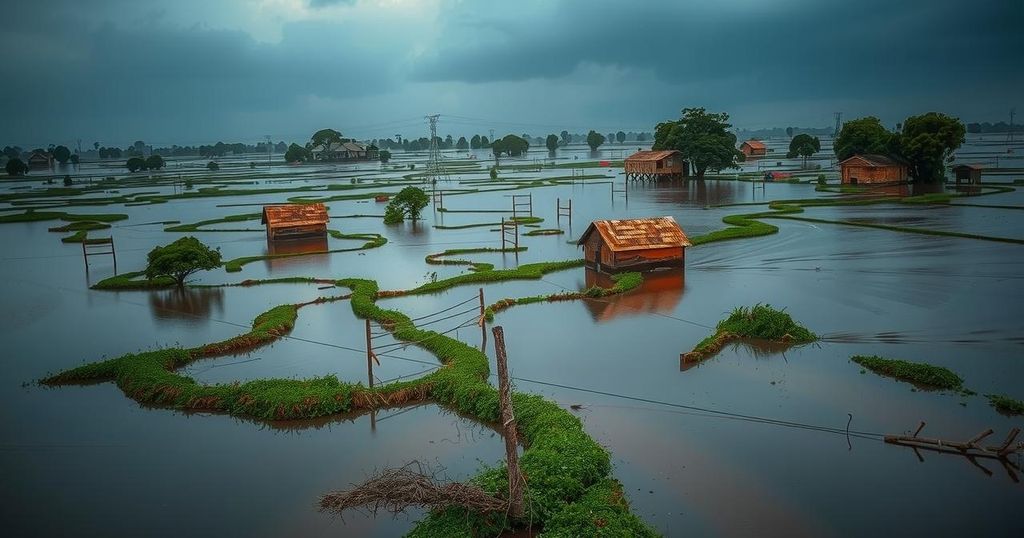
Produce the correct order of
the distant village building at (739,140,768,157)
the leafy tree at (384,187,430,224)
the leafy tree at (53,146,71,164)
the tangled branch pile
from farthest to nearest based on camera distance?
1. the leafy tree at (53,146,71,164)
2. the distant village building at (739,140,768,157)
3. the leafy tree at (384,187,430,224)
4. the tangled branch pile

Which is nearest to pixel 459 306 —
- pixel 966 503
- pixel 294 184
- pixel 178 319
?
pixel 178 319

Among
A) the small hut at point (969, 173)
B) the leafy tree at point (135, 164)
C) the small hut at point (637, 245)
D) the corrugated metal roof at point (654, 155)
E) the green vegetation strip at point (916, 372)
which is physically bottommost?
the green vegetation strip at point (916, 372)

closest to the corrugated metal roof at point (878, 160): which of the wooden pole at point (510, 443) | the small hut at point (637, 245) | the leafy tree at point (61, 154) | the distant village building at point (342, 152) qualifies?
the small hut at point (637, 245)

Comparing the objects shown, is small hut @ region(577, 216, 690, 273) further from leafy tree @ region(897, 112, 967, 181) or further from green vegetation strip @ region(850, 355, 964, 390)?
leafy tree @ region(897, 112, 967, 181)

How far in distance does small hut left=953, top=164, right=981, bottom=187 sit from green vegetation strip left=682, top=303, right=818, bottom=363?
41.8 meters

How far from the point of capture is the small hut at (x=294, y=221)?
35.3 m

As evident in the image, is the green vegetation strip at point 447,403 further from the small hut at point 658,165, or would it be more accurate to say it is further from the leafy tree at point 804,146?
the leafy tree at point 804,146

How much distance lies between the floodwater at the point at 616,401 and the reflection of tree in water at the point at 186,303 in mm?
143

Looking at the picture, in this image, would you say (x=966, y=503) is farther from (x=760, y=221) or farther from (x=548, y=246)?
(x=760, y=221)

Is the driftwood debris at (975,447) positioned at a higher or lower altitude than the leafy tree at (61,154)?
lower

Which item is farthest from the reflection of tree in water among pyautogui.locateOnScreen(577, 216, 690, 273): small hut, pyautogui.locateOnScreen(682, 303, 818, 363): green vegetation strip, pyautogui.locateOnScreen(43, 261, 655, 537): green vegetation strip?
pyautogui.locateOnScreen(682, 303, 818, 363): green vegetation strip

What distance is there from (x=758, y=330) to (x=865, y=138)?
4434 cm

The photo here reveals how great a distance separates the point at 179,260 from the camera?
24453 millimetres

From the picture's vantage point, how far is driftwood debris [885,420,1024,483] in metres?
10.9
